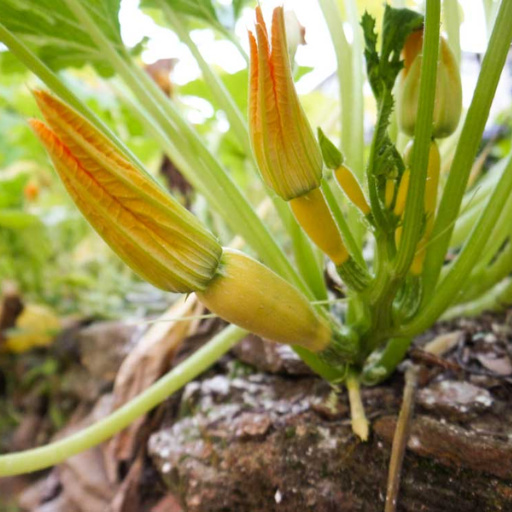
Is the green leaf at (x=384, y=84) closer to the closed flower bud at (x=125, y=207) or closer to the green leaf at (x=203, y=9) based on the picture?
the closed flower bud at (x=125, y=207)

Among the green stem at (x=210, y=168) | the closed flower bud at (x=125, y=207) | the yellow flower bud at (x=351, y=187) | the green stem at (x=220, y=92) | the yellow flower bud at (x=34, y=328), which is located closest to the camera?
the closed flower bud at (x=125, y=207)

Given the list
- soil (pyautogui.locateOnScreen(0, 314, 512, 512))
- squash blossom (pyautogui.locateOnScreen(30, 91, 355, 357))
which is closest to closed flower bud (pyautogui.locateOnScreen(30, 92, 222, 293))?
squash blossom (pyautogui.locateOnScreen(30, 91, 355, 357))

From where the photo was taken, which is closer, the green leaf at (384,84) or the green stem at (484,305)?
the green leaf at (384,84)

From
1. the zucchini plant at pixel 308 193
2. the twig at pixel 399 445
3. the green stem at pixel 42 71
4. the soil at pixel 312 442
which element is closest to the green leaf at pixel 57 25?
the zucchini plant at pixel 308 193

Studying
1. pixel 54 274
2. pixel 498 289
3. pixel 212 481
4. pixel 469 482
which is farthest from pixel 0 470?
pixel 54 274

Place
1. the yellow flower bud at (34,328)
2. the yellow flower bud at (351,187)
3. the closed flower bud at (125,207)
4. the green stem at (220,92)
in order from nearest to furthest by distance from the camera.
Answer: the closed flower bud at (125,207) < the yellow flower bud at (351,187) < the green stem at (220,92) < the yellow flower bud at (34,328)

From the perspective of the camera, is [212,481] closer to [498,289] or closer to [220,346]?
[220,346]
